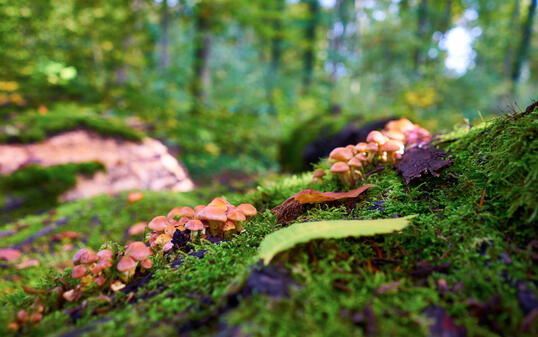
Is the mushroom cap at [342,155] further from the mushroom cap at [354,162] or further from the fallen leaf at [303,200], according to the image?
the fallen leaf at [303,200]

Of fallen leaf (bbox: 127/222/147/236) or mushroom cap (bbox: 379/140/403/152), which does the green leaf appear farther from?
fallen leaf (bbox: 127/222/147/236)

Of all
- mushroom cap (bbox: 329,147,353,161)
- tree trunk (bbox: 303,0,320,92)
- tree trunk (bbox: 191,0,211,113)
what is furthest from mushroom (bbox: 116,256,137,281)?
tree trunk (bbox: 303,0,320,92)

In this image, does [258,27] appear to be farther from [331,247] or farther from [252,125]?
[331,247]

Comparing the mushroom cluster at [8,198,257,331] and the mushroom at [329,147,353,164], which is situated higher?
the mushroom at [329,147,353,164]

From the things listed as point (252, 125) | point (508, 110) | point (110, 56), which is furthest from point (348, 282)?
point (110, 56)

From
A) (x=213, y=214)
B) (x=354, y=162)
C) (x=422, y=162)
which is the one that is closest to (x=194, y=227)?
(x=213, y=214)

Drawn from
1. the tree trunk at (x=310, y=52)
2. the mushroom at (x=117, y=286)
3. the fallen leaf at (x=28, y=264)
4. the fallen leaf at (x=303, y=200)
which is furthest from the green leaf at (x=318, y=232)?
the tree trunk at (x=310, y=52)
